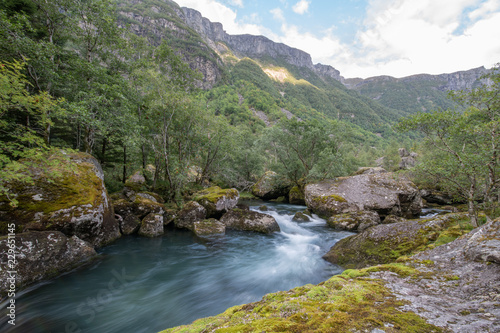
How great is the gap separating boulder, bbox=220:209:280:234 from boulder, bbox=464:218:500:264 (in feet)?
34.6

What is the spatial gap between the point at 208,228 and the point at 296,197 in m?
14.8

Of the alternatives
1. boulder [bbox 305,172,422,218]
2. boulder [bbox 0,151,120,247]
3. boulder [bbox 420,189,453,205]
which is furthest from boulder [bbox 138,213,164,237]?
boulder [bbox 420,189,453,205]

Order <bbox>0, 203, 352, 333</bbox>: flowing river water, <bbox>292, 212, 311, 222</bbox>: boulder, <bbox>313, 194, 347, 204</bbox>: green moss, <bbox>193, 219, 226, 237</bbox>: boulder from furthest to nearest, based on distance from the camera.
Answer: <bbox>313, 194, 347, 204</bbox>: green moss, <bbox>292, 212, 311, 222</bbox>: boulder, <bbox>193, 219, 226, 237</bbox>: boulder, <bbox>0, 203, 352, 333</bbox>: flowing river water

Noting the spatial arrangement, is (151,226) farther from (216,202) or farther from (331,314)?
(331,314)

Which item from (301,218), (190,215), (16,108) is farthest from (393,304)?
(301,218)

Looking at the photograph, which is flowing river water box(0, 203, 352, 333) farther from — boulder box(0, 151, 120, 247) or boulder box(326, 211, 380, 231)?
boulder box(0, 151, 120, 247)

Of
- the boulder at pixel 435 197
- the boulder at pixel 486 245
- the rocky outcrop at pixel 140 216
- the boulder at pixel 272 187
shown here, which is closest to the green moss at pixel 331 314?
the boulder at pixel 486 245

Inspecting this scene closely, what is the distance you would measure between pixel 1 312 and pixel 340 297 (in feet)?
28.3

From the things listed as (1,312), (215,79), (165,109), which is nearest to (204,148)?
→ (165,109)

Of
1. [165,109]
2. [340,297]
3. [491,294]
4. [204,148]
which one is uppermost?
[165,109]

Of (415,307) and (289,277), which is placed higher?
(415,307)

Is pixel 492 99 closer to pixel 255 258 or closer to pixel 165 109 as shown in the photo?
pixel 255 258

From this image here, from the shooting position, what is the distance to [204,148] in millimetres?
20547

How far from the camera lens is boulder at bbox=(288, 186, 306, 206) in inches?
981
